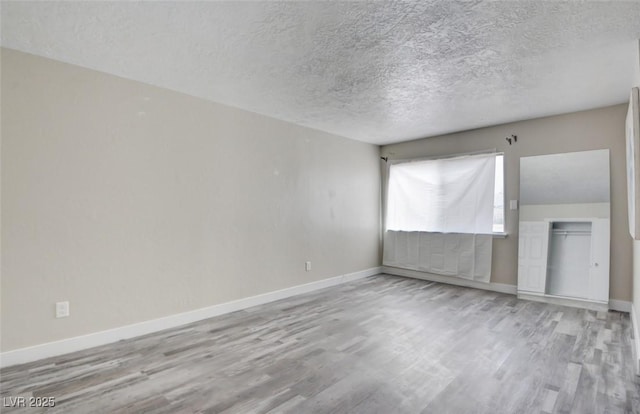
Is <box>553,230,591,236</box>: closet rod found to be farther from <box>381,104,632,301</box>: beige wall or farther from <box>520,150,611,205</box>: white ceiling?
<box>520,150,611,205</box>: white ceiling

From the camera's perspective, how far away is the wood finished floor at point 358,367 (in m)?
1.99

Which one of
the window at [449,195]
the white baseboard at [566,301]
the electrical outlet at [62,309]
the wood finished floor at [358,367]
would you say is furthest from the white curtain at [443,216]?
the electrical outlet at [62,309]

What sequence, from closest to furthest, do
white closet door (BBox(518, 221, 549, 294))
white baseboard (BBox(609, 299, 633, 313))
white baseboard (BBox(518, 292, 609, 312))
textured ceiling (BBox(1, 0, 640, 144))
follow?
textured ceiling (BBox(1, 0, 640, 144)) → white baseboard (BBox(609, 299, 633, 313)) → white baseboard (BBox(518, 292, 609, 312)) → white closet door (BBox(518, 221, 549, 294))

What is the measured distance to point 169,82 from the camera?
311cm

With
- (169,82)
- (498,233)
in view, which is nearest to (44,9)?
(169,82)

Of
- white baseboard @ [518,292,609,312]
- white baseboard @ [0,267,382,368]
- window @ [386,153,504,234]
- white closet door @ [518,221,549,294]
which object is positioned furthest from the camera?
window @ [386,153,504,234]

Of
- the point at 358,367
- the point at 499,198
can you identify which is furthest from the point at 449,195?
the point at 358,367

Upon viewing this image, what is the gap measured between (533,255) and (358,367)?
10.5 ft

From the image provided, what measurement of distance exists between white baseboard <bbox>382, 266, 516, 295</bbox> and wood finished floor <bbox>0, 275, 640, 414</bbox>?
0.89 m

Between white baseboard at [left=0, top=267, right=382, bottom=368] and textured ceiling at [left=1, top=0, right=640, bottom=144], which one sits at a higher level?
textured ceiling at [left=1, top=0, right=640, bottom=144]

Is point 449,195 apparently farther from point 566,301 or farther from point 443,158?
point 566,301

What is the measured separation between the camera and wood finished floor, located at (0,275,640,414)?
1.99m

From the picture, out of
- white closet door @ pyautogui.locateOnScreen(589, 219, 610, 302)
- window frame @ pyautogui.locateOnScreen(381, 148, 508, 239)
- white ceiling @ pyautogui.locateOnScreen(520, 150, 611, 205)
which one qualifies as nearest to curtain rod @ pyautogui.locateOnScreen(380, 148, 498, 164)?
window frame @ pyautogui.locateOnScreen(381, 148, 508, 239)

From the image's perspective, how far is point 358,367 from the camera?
2.43 metres
